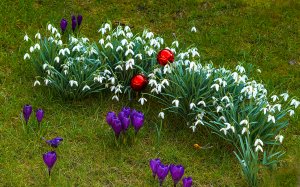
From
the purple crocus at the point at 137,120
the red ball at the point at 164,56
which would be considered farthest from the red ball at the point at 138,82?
the purple crocus at the point at 137,120

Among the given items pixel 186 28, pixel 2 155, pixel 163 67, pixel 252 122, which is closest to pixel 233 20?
pixel 186 28

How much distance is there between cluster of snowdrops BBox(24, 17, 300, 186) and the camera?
4746 mm

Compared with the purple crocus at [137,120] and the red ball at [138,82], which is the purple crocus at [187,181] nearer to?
the purple crocus at [137,120]

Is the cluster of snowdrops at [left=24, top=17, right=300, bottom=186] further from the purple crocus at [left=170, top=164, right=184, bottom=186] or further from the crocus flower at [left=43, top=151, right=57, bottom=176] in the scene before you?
the crocus flower at [left=43, top=151, right=57, bottom=176]

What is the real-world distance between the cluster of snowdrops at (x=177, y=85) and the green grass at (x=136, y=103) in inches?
6.7

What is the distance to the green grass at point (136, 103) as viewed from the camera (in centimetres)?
451

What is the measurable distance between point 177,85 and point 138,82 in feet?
1.28

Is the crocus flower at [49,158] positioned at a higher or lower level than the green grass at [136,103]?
higher

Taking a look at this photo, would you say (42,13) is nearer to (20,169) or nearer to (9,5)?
(9,5)

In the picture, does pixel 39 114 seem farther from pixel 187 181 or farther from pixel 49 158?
pixel 187 181

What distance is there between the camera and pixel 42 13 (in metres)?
6.84

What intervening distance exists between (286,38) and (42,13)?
3.29 metres

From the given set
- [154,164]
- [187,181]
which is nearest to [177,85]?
[154,164]

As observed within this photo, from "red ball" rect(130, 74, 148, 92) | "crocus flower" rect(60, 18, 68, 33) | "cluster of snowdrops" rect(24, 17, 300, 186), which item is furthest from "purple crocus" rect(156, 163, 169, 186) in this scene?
"crocus flower" rect(60, 18, 68, 33)
